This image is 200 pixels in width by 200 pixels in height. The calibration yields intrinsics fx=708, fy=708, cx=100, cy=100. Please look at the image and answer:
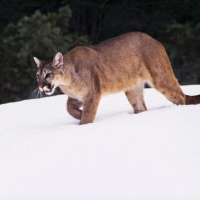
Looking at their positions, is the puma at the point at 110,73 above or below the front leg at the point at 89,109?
above

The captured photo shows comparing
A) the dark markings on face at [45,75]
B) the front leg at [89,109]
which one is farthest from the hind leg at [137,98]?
the dark markings on face at [45,75]

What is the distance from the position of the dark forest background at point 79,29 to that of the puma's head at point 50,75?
24.4 ft

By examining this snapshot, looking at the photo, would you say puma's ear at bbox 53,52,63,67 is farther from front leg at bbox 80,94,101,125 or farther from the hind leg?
the hind leg

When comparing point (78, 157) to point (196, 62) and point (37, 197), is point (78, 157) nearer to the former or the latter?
point (37, 197)

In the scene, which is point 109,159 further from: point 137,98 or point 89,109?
point 137,98

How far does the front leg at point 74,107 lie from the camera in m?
8.19

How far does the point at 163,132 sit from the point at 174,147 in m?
0.47

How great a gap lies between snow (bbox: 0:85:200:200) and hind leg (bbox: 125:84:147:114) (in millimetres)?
594

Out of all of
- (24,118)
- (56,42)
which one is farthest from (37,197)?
(56,42)

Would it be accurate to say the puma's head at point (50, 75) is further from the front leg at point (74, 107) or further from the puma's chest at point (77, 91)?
the front leg at point (74, 107)

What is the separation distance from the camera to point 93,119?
7746 millimetres

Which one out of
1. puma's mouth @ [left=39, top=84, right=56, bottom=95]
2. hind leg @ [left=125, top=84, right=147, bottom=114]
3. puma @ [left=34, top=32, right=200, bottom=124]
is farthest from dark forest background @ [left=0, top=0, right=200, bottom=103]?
puma's mouth @ [left=39, top=84, right=56, bottom=95]

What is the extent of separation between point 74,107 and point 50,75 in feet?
2.32

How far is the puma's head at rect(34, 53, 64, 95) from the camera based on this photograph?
7.64 m
